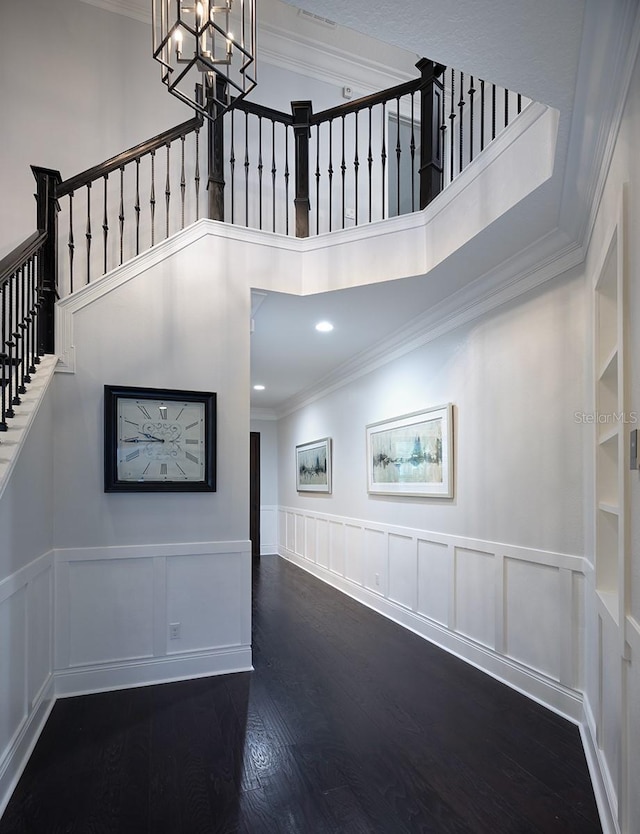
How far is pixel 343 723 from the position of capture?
108 inches

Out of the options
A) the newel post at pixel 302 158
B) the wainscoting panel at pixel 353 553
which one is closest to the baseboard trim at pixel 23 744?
the wainscoting panel at pixel 353 553

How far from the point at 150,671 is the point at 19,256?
2572 millimetres

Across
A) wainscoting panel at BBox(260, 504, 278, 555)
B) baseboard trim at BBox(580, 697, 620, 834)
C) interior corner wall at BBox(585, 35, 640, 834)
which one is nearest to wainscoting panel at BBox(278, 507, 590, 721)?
baseboard trim at BBox(580, 697, 620, 834)

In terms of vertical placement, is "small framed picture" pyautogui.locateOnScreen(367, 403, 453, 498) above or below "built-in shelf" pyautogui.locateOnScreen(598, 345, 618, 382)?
below

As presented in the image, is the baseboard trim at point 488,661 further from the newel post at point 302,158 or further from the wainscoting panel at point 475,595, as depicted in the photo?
the newel post at point 302,158

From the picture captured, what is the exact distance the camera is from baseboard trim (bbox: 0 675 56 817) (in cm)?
209

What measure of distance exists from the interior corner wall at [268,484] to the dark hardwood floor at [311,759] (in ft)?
17.4

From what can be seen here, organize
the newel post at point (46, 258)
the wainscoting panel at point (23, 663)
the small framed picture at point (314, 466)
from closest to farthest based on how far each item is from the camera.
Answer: the wainscoting panel at point (23, 663) → the newel post at point (46, 258) → the small framed picture at point (314, 466)

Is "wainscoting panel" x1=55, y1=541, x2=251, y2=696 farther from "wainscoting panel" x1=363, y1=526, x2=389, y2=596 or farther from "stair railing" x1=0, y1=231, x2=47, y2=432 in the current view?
"wainscoting panel" x1=363, y1=526, x2=389, y2=596

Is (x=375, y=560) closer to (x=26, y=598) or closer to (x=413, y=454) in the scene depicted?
(x=413, y=454)

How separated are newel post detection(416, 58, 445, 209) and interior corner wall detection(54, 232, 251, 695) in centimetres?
147

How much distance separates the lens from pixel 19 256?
2697 mm

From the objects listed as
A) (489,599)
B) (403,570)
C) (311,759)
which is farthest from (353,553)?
(311,759)

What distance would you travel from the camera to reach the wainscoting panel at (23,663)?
2.12 meters
